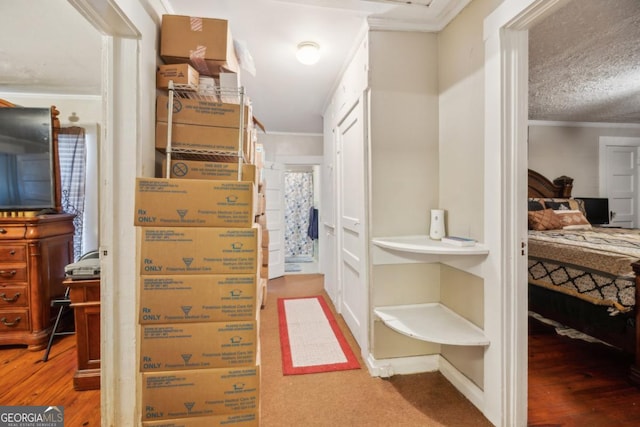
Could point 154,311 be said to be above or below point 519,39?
below

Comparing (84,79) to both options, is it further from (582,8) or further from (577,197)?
(577,197)

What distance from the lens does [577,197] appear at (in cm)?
427

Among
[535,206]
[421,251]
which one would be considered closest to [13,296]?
[421,251]

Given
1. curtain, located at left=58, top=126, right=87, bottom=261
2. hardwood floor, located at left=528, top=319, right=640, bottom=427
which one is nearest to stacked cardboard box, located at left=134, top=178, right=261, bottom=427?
hardwood floor, located at left=528, top=319, right=640, bottom=427

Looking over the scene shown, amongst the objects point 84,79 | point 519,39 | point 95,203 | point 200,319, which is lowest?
point 200,319

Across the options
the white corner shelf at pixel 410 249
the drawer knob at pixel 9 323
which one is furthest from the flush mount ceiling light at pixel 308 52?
the drawer knob at pixel 9 323

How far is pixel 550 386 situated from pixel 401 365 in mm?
909

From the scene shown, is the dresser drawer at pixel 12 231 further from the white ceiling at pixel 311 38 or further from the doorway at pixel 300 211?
the doorway at pixel 300 211

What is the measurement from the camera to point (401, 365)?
1924 mm

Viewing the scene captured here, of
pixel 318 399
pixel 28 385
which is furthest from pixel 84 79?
pixel 318 399

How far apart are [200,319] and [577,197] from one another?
5.41 metres

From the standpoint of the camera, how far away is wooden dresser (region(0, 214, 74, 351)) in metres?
2.24

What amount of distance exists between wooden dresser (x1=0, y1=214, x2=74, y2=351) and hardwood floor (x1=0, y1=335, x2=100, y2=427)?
5.5 inches

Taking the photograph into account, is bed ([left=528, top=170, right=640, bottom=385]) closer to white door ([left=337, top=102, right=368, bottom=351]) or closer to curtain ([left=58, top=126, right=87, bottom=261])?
white door ([left=337, top=102, right=368, bottom=351])
